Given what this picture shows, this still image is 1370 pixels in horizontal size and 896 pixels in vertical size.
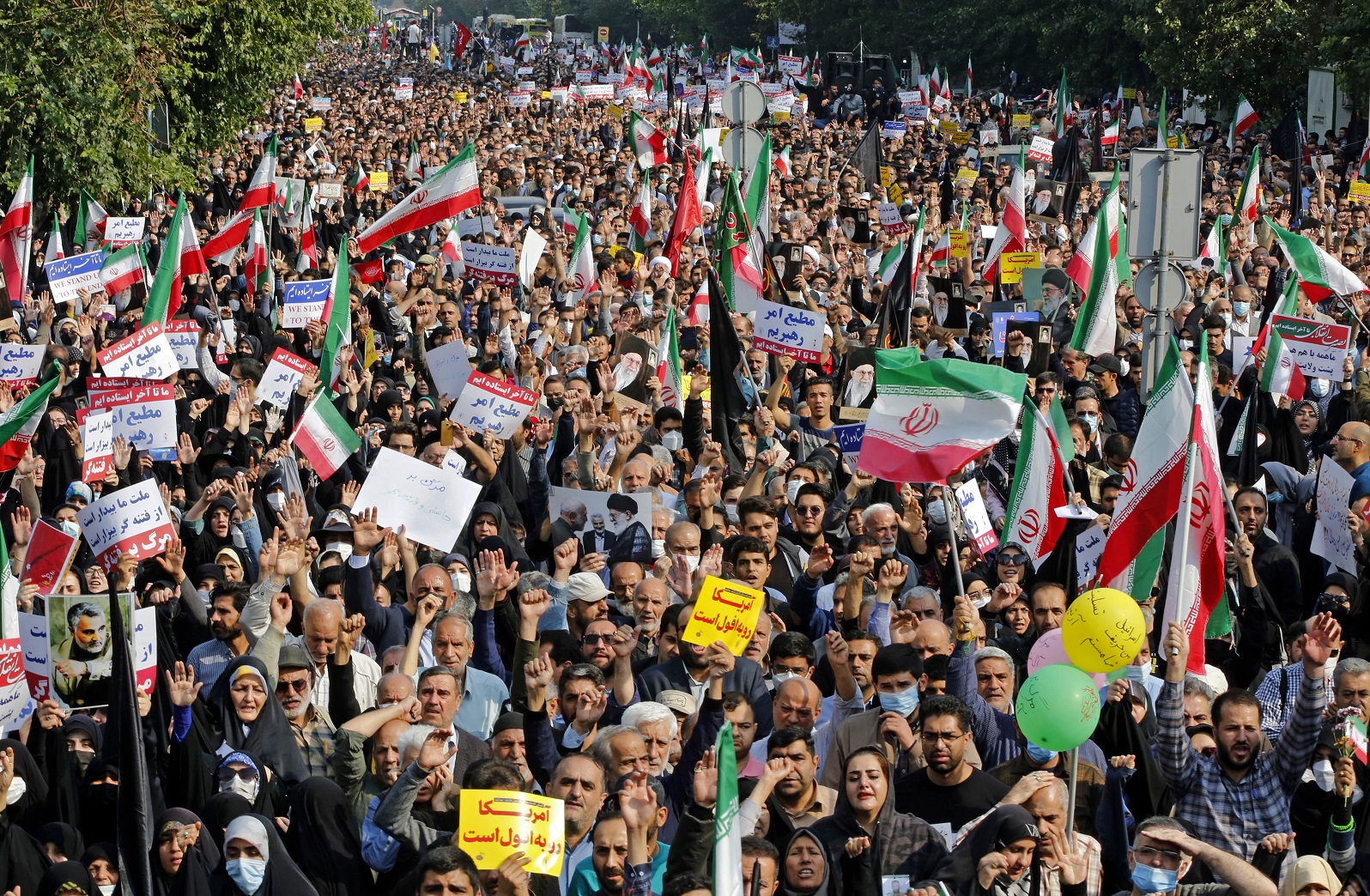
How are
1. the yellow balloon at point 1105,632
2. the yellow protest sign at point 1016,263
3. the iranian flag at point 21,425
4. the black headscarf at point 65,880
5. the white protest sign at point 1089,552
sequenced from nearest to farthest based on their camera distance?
the black headscarf at point 65,880 → the yellow balloon at point 1105,632 → the white protest sign at point 1089,552 → the iranian flag at point 21,425 → the yellow protest sign at point 1016,263

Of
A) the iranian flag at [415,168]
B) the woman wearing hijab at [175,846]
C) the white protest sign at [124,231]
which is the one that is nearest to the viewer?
the woman wearing hijab at [175,846]

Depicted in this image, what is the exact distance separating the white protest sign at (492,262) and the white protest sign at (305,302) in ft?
6.47

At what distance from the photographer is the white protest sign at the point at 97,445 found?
10430mm

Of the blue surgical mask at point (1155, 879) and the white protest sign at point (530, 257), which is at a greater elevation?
the blue surgical mask at point (1155, 879)

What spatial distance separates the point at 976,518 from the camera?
9430mm

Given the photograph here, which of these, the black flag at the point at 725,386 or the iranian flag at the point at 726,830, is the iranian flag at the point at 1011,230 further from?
the iranian flag at the point at 726,830

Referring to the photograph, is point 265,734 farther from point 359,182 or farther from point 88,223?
point 359,182

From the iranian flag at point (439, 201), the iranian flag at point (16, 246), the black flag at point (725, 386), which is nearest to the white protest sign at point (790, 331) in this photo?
the black flag at point (725, 386)

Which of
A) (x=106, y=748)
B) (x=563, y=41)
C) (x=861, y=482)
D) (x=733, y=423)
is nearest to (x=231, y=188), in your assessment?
(x=733, y=423)

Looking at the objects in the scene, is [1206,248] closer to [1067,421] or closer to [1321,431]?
[1321,431]

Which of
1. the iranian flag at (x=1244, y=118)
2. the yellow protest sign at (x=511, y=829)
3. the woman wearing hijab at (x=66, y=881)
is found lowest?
the iranian flag at (x=1244, y=118)

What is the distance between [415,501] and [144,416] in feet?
7.57

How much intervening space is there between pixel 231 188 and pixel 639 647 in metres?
21.7

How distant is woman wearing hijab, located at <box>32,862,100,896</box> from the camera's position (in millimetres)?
5996
